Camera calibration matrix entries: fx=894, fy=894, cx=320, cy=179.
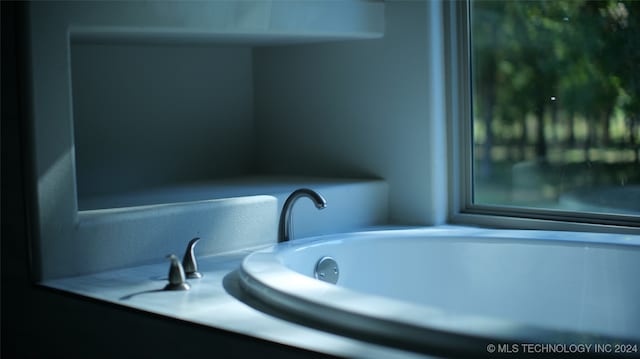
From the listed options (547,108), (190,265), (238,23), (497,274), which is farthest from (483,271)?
(238,23)

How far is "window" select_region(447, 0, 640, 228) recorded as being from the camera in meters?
3.10

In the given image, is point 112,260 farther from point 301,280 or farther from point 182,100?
point 182,100

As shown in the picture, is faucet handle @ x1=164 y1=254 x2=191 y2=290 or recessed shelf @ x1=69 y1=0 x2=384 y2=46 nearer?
faucet handle @ x1=164 y1=254 x2=191 y2=290

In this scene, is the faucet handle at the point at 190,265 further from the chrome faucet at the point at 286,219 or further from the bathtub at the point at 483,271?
the chrome faucet at the point at 286,219

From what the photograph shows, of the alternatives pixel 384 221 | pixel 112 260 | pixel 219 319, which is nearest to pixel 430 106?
pixel 384 221

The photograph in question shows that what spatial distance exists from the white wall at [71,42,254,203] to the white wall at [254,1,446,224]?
123 mm

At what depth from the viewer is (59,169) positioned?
8.18ft

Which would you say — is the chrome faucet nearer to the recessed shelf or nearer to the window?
the recessed shelf

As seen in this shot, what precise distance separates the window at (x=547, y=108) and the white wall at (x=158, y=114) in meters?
1.02

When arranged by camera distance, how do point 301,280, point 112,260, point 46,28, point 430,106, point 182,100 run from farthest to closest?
point 182,100 < point 430,106 < point 112,260 < point 46,28 < point 301,280

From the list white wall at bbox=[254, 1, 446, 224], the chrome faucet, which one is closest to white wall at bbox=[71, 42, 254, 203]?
white wall at bbox=[254, 1, 446, 224]

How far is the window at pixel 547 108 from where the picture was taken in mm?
3100

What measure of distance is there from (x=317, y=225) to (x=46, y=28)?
3.99ft

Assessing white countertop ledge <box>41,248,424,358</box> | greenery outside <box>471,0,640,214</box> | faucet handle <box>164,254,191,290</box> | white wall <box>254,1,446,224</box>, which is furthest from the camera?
white wall <box>254,1,446,224</box>
